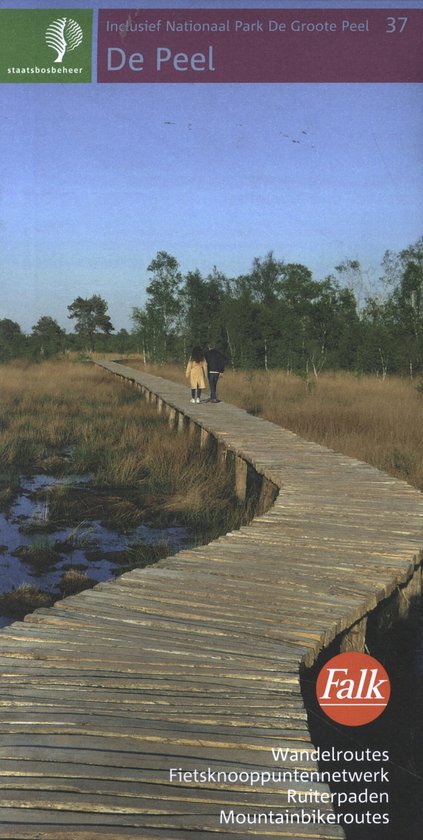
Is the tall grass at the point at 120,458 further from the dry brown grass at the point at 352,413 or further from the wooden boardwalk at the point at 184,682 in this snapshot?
the wooden boardwalk at the point at 184,682

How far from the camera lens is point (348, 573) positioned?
4059 millimetres

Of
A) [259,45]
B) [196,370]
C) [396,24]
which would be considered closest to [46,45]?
[259,45]

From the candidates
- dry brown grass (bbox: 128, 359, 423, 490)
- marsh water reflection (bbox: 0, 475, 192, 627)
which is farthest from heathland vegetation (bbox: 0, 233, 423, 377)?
marsh water reflection (bbox: 0, 475, 192, 627)

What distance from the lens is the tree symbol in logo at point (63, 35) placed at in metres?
4.58

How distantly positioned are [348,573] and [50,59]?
343cm

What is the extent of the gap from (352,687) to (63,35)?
3966 mm

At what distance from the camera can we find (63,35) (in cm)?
460

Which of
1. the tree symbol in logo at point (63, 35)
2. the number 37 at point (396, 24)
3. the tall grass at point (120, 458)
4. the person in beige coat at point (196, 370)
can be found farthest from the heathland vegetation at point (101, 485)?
the number 37 at point (396, 24)

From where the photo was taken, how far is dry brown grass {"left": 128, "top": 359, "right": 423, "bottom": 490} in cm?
954

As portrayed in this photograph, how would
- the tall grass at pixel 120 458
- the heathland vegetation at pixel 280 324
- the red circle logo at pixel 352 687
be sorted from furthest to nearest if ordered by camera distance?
the heathland vegetation at pixel 280 324 < the tall grass at pixel 120 458 < the red circle logo at pixel 352 687

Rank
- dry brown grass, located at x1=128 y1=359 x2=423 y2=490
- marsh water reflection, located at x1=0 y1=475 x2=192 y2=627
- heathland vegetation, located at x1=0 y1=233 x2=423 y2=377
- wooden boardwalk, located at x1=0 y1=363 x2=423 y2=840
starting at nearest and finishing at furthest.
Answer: wooden boardwalk, located at x1=0 y1=363 x2=423 y2=840 → marsh water reflection, located at x1=0 y1=475 x2=192 y2=627 → dry brown grass, located at x1=128 y1=359 x2=423 y2=490 → heathland vegetation, located at x1=0 y1=233 x2=423 y2=377

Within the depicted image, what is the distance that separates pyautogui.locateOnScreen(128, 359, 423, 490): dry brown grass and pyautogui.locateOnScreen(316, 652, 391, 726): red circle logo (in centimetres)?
566

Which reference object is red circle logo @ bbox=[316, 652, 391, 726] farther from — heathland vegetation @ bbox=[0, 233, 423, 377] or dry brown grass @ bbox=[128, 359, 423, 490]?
heathland vegetation @ bbox=[0, 233, 423, 377]

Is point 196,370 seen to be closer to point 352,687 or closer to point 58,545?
point 58,545
